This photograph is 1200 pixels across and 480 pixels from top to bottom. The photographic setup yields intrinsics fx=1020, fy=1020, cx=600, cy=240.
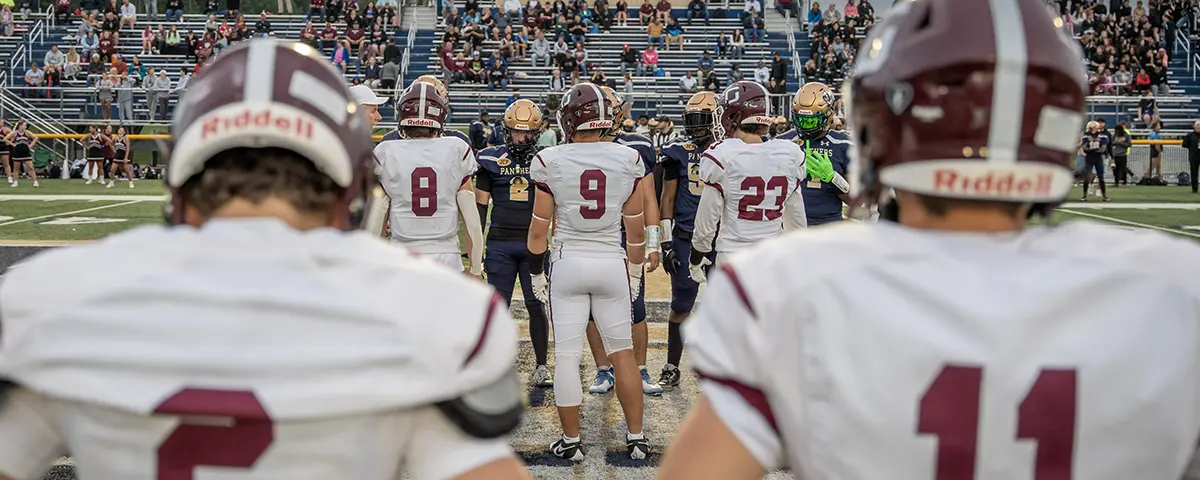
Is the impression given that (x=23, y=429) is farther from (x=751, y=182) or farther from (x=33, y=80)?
(x=33, y=80)

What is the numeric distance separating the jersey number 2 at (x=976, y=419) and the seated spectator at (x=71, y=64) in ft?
100

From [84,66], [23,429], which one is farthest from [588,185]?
[84,66]

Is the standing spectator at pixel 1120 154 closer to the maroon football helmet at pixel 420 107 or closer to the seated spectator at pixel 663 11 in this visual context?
the seated spectator at pixel 663 11

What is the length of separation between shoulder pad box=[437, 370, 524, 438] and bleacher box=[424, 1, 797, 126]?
24.2 m

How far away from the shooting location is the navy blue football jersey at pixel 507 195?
6.78 metres

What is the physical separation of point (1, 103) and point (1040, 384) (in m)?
29.5

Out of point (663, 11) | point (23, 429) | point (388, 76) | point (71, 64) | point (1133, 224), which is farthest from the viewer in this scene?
point (663, 11)

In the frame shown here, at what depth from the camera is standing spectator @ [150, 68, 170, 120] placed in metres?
25.9

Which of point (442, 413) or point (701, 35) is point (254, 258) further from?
A: point (701, 35)

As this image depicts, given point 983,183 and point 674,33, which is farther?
point 674,33

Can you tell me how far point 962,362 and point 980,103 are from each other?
0.37 meters

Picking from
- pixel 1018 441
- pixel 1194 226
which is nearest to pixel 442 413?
pixel 1018 441

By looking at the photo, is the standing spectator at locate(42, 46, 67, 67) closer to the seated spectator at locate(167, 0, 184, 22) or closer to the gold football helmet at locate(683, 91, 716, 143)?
the seated spectator at locate(167, 0, 184, 22)

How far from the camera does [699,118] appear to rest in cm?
728
